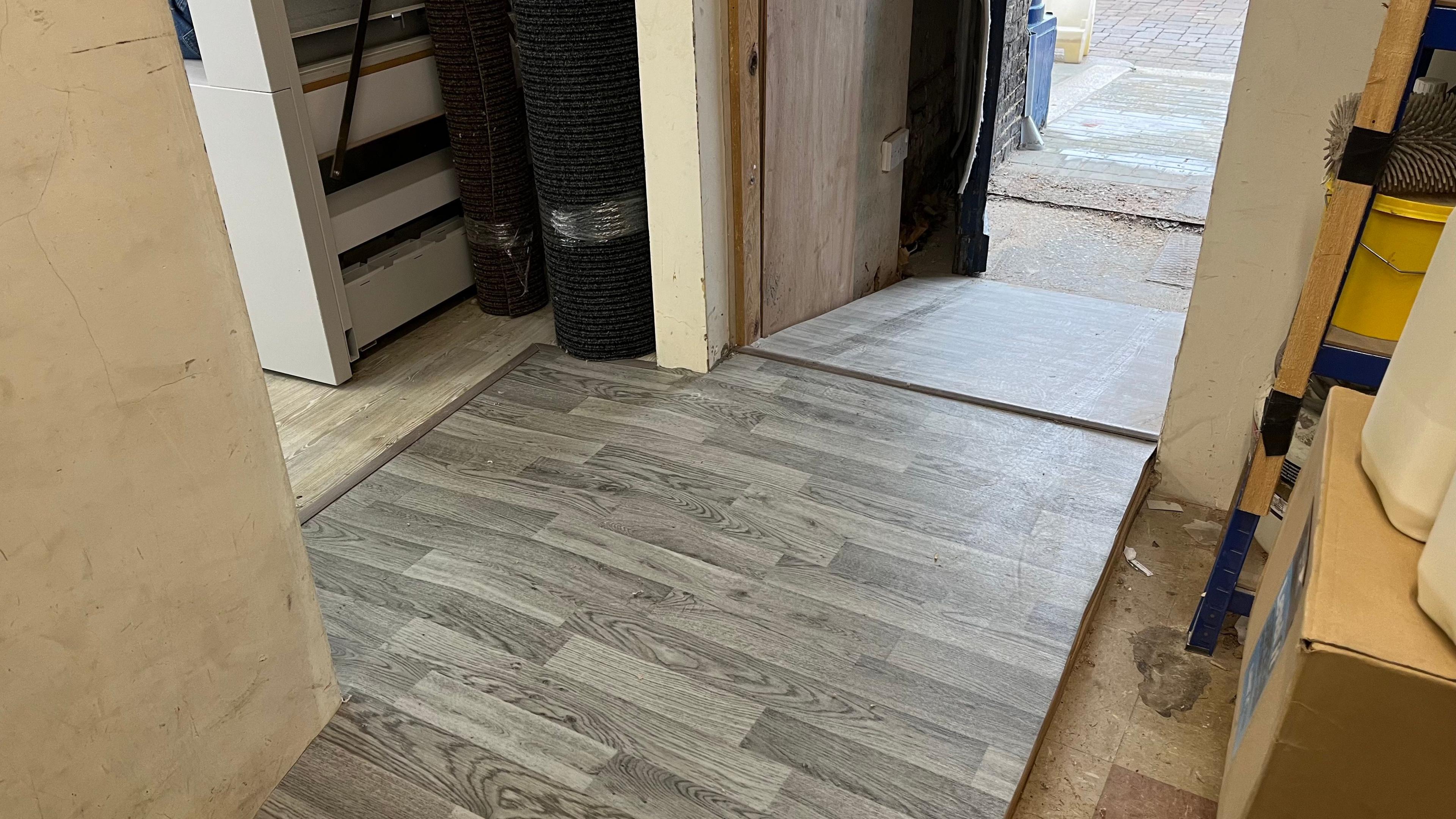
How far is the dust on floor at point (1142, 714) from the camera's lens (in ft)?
4.80

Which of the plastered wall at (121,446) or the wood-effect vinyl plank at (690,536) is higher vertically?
the plastered wall at (121,446)

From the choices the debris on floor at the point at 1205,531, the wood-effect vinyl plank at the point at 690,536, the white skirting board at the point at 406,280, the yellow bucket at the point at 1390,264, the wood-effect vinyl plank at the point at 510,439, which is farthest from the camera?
the white skirting board at the point at 406,280

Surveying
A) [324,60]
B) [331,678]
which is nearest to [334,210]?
[324,60]

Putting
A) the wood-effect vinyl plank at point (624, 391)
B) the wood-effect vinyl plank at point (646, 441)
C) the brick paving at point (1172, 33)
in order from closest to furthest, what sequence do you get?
the wood-effect vinyl plank at point (646, 441)
the wood-effect vinyl plank at point (624, 391)
the brick paving at point (1172, 33)

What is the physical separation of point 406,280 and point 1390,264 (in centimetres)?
Answer: 218

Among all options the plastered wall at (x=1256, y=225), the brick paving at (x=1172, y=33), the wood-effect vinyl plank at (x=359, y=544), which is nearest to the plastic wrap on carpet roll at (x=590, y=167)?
the wood-effect vinyl plank at (x=359, y=544)

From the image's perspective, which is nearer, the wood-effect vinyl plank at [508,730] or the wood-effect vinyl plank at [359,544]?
the wood-effect vinyl plank at [508,730]

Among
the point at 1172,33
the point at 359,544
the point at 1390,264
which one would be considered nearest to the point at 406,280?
the point at 359,544

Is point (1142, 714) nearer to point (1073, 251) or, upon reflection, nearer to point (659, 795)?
point (659, 795)

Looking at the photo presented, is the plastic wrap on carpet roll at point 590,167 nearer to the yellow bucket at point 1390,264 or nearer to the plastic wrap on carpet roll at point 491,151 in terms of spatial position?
the plastic wrap on carpet roll at point 491,151

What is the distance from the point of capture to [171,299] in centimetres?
118

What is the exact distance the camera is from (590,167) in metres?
2.36

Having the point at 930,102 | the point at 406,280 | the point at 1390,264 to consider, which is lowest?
the point at 406,280

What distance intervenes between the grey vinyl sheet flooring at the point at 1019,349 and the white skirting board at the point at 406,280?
0.89 m
